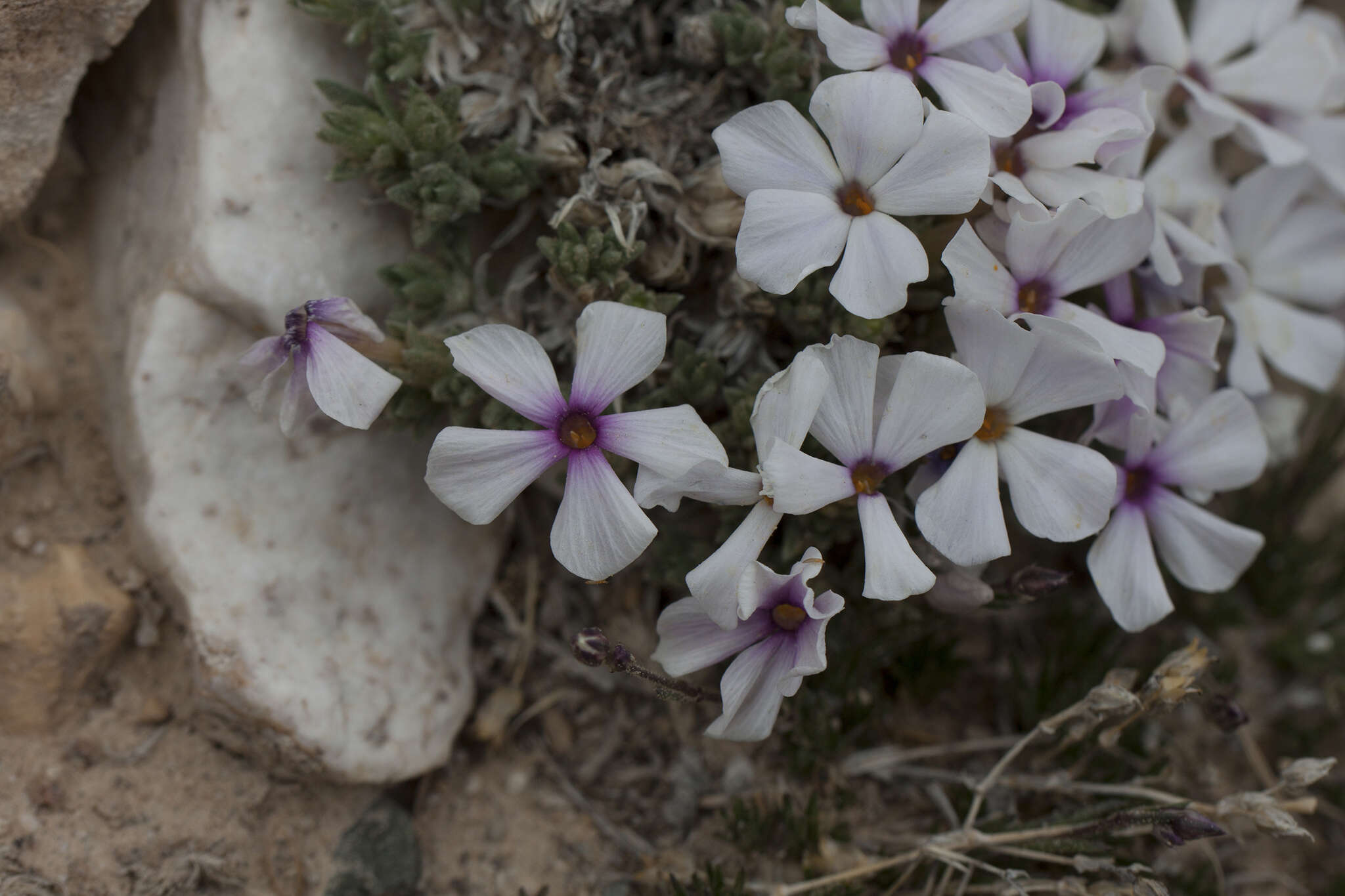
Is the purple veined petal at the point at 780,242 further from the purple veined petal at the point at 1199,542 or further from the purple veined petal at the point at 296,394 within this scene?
the purple veined petal at the point at 1199,542

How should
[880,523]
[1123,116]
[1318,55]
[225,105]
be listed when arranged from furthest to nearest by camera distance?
[1318,55] < [225,105] < [1123,116] < [880,523]

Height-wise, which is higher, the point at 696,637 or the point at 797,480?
the point at 797,480

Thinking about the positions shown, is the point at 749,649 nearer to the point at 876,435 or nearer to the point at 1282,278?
the point at 876,435

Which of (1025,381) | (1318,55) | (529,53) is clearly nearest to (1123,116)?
(1025,381)

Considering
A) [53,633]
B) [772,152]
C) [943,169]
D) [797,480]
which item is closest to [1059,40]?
[943,169]

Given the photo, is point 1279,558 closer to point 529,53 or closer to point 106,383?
point 529,53

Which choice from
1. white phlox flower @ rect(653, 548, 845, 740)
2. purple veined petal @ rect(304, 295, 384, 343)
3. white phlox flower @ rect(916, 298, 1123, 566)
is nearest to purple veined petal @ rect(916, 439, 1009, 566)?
white phlox flower @ rect(916, 298, 1123, 566)

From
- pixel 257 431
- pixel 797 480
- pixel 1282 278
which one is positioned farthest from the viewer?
pixel 1282 278

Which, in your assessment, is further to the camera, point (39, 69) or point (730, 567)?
point (39, 69)

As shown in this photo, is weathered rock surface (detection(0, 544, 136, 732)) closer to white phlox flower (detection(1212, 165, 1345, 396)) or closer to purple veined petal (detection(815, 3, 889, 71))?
purple veined petal (detection(815, 3, 889, 71))
